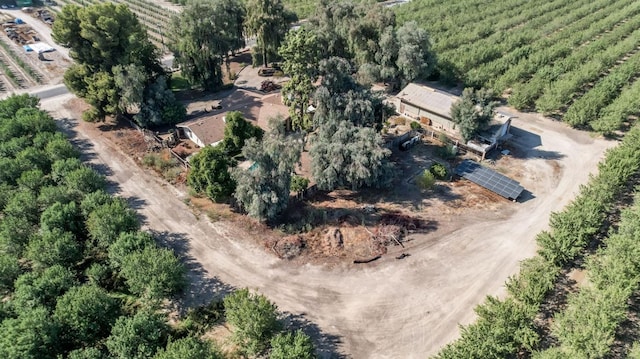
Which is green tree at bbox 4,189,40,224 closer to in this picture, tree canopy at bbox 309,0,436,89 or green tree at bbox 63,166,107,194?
green tree at bbox 63,166,107,194

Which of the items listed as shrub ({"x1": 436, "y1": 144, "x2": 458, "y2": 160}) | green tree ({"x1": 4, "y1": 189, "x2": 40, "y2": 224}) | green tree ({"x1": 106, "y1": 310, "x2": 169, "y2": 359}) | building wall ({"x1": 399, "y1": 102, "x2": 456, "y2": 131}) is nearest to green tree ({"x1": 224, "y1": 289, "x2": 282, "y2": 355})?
green tree ({"x1": 106, "y1": 310, "x2": 169, "y2": 359})

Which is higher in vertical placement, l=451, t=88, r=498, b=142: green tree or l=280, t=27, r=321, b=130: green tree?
l=280, t=27, r=321, b=130: green tree

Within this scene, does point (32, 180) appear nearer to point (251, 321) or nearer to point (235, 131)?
point (235, 131)

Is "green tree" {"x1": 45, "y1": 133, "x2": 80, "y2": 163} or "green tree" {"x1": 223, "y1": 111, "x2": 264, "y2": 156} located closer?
"green tree" {"x1": 45, "y1": 133, "x2": 80, "y2": 163}

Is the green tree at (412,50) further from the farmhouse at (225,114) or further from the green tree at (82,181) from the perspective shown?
the green tree at (82,181)

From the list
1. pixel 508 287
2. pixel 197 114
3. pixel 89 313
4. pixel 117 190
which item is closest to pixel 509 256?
pixel 508 287

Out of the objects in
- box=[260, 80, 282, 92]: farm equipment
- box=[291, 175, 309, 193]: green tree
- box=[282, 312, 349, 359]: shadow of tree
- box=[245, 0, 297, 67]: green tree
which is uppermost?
box=[245, 0, 297, 67]: green tree

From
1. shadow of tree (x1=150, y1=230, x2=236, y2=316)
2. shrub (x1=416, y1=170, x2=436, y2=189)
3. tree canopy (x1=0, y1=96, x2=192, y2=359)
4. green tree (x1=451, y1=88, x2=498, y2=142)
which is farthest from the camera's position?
green tree (x1=451, y1=88, x2=498, y2=142)
